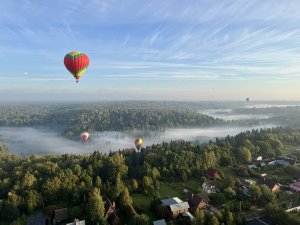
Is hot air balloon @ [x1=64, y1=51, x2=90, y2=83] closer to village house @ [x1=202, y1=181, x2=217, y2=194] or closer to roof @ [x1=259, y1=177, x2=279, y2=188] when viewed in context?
village house @ [x1=202, y1=181, x2=217, y2=194]

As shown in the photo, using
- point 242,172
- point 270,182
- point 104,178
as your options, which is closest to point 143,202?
point 104,178

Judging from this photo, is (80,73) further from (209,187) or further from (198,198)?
(209,187)

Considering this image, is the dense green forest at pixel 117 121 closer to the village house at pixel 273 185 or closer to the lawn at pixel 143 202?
the lawn at pixel 143 202

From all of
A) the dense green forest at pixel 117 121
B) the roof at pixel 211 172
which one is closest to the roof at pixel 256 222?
the roof at pixel 211 172

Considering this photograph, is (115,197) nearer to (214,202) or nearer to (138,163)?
(214,202)

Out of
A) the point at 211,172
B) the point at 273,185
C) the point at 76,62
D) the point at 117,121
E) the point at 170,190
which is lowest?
the point at 117,121

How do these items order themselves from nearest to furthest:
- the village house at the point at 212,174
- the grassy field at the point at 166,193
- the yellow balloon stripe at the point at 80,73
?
the grassy field at the point at 166,193 < the yellow balloon stripe at the point at 80,73 < the village house at the point at 212,174
